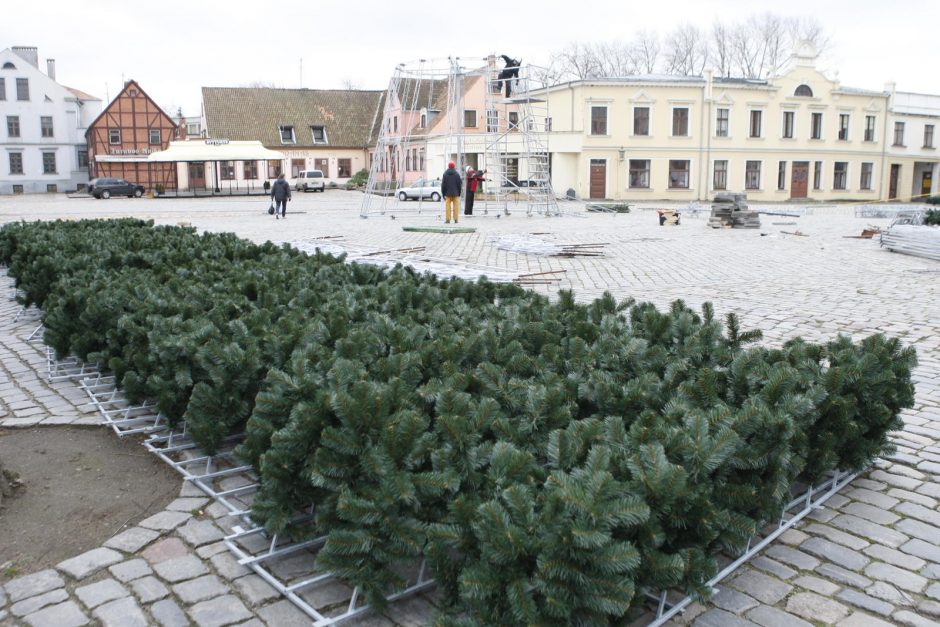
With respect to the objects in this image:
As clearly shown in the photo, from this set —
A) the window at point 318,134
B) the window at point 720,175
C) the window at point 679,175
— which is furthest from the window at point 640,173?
the window at point 318,134

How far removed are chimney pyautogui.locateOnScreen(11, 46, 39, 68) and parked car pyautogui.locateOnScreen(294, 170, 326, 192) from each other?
24313mm

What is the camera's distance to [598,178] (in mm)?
49281

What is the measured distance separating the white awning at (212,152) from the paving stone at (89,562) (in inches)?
2021

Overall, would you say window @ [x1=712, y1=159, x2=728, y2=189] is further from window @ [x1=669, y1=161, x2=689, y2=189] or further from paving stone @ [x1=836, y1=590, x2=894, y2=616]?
paving stone @ [x1=836, y1=590, x2=894, y2=616]

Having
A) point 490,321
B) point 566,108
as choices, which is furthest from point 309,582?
point 566,108

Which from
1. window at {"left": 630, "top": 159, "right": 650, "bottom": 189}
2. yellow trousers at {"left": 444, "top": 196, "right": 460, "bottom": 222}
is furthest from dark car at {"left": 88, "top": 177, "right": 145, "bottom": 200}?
yellow trousers at {"left": 444, "top": 196, "right": 460, "bottom": 222}

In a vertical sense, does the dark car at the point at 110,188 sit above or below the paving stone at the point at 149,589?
above

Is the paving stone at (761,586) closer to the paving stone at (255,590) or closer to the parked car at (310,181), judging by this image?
the paving stone at (255,590)

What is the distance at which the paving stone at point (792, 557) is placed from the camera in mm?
3590

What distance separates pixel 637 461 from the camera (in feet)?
9.76

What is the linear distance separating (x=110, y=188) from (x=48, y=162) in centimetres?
1247

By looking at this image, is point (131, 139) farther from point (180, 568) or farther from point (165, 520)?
point (180, 568)

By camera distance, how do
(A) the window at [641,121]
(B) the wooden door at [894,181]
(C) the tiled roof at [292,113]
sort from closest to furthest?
(A) the window at [641,121] < (B) the wooden door at [894,181] < (C) the tiled roof at [292,113]

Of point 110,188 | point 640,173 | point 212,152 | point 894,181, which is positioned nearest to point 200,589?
point 640,173
